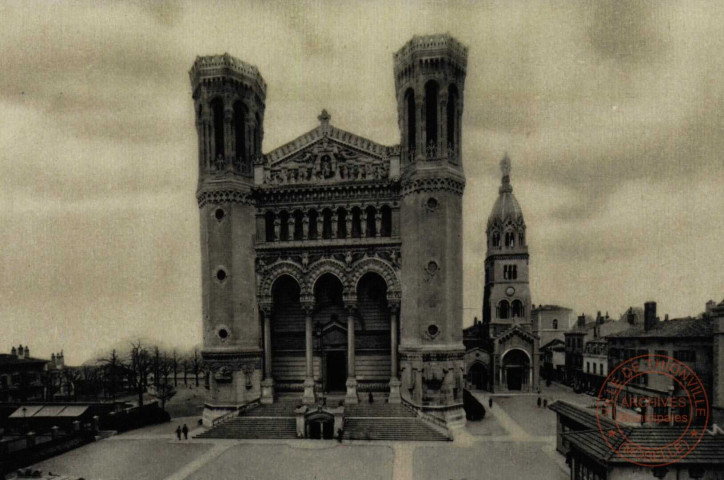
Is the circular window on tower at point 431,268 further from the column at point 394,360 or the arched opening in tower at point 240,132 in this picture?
the arched opening in tower at point 240,132

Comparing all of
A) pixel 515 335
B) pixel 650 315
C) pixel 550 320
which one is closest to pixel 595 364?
pixel 515 335

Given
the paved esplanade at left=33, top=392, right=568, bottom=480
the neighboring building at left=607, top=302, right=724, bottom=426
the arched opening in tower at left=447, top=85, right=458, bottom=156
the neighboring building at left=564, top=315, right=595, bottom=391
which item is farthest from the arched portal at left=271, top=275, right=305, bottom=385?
the neighboring building at left=564, top=315, right=595, bottom=391

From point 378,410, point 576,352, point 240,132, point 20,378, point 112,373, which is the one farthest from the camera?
point 576,352

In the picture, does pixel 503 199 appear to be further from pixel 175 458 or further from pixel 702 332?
pixel 175 458

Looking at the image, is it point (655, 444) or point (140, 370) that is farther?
point (140, 370)

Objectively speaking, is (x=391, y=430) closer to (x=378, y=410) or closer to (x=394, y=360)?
(x=378, y=410)

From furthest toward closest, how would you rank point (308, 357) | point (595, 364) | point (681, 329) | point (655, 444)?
point (595, 364) < point (308, 357) < point (681, 329) < point (655, 444)

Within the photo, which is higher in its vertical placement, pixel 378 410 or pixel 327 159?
pixel 327 159
